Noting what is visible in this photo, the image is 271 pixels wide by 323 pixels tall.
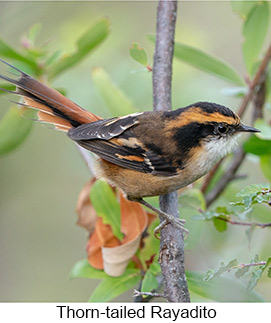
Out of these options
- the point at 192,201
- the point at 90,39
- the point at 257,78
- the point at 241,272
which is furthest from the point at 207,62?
the point at 241,272

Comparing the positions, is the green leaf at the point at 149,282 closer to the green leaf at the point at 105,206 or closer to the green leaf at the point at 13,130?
the green leaf at the point at 105,206

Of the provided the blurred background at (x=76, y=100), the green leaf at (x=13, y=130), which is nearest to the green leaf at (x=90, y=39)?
the green leaf at (x=13, y=130)

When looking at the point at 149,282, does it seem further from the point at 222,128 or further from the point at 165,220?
the point at 222,128

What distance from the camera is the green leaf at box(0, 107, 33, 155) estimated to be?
2.88 meters

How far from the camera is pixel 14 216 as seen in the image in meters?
5.15

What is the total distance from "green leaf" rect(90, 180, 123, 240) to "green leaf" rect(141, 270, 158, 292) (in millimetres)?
255

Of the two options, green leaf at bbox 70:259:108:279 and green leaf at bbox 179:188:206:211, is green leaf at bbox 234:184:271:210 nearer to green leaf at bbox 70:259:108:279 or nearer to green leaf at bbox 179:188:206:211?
green leaf at bbox 179:188:206:211

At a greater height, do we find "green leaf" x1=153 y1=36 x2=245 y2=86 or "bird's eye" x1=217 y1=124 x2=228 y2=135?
"green leaf" x1=153 y1=36 x2=245 y2=86

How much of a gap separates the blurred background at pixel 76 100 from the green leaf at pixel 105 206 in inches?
41.7

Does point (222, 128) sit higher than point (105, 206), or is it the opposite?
point (222, 128)

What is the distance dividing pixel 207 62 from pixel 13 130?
1228mm

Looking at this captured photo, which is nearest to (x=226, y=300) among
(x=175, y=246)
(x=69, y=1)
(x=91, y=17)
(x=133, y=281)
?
(x=175, y=246)

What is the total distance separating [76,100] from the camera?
11.7 ft

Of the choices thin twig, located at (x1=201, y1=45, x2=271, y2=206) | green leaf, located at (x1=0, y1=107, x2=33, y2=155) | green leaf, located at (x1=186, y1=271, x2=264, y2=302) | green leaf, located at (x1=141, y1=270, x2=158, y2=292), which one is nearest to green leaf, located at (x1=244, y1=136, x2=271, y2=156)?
thin twig, located at (x1=201, y1=45, x2=271, y2=206)
